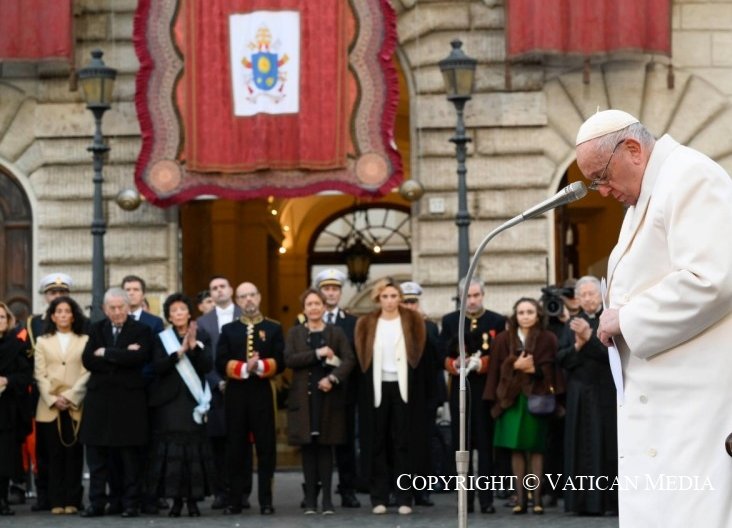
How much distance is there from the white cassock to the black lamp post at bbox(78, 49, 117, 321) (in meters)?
12.7

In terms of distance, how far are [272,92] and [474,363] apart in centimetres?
604

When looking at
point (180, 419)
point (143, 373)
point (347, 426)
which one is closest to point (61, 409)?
point (143, 373)

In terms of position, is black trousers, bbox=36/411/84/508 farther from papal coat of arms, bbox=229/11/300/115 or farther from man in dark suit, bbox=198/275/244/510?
papal coat of arms, bbox=229/11/300/115

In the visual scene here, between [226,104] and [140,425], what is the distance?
6.13 metres

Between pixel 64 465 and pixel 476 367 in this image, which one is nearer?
pixel 476 367

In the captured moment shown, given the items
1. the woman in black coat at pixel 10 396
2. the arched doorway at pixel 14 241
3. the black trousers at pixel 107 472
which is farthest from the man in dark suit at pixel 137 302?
the arched doorway at pixel 14 241

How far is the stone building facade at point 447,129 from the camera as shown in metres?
20.7

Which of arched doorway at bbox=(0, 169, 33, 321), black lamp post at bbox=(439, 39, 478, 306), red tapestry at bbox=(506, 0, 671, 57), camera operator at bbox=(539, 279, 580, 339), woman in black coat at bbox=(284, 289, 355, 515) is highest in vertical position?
red tapestry at bbox=(506, 0, 671, 57)

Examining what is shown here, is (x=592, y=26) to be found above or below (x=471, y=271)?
above

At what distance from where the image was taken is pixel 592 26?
20281mm

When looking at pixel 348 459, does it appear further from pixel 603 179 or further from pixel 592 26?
pixel 603 179

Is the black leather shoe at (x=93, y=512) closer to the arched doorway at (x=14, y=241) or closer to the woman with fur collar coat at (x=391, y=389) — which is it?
the woman with fur collar coat at (x=391, y=389)

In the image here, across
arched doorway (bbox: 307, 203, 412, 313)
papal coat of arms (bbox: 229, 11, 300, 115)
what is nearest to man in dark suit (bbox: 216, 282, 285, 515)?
papal coat of arms (bbox: 229, 11, 300, 115)

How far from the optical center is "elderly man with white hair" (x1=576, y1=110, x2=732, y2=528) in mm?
5914
